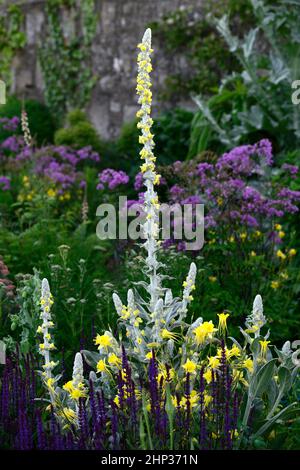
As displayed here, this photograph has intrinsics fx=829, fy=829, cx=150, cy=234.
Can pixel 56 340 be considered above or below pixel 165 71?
below

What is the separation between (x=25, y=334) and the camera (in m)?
4.10

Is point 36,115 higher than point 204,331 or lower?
higher

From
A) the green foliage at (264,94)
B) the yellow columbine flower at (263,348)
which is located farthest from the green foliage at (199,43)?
the yellow columbine flower at (263,348)

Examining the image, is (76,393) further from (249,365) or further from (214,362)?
(249,365)

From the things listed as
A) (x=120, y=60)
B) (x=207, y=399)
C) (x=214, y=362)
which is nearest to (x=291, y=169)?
(x=214, y=362)

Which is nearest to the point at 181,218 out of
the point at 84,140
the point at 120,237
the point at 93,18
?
the point at 120,237

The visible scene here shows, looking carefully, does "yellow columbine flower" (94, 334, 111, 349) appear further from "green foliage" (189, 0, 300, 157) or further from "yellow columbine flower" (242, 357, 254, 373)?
"green foliage" (189, 0, 300, 157)

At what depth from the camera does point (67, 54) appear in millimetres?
10727

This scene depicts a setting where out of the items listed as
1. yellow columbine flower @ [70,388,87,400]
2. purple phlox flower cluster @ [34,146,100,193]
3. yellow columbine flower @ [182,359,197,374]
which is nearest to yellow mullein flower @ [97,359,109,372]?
yellow columbine flower @ [70,388,87,400]

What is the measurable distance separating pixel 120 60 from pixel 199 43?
1.28 metres

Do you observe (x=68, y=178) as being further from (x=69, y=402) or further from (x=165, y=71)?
(x=69, y=402)

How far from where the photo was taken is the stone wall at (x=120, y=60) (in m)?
9.56

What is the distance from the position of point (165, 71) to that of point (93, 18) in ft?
4.53
